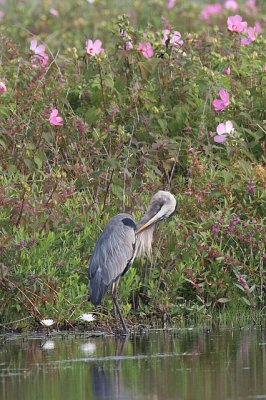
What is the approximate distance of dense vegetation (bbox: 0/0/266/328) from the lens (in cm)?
873

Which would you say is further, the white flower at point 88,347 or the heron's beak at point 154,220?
the heron's beak at point 154,220

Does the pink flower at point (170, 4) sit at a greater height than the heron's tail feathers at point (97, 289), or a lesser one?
greater

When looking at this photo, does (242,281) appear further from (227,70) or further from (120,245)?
(227,70)

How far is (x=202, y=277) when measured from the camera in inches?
355

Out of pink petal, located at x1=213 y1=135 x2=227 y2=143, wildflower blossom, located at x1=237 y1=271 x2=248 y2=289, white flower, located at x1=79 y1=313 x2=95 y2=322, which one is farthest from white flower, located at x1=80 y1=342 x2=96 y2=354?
pink petal, located at x1=213 y1=135 x2=227 y2=143

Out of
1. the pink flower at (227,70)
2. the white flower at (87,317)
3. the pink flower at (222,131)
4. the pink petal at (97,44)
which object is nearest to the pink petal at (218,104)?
the pink flower at (222,131)

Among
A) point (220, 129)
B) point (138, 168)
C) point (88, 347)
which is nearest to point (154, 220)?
point (138, 168)

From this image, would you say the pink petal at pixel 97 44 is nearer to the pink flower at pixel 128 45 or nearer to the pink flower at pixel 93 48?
the pink flower at pixel 93 48

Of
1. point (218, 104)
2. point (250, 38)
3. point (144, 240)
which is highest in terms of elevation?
point (250, 38)

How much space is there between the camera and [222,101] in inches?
396

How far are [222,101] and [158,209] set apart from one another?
4.71 feet

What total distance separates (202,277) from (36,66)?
8.87 feet

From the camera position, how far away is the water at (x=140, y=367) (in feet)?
21.5

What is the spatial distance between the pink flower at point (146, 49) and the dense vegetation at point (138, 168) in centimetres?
1
